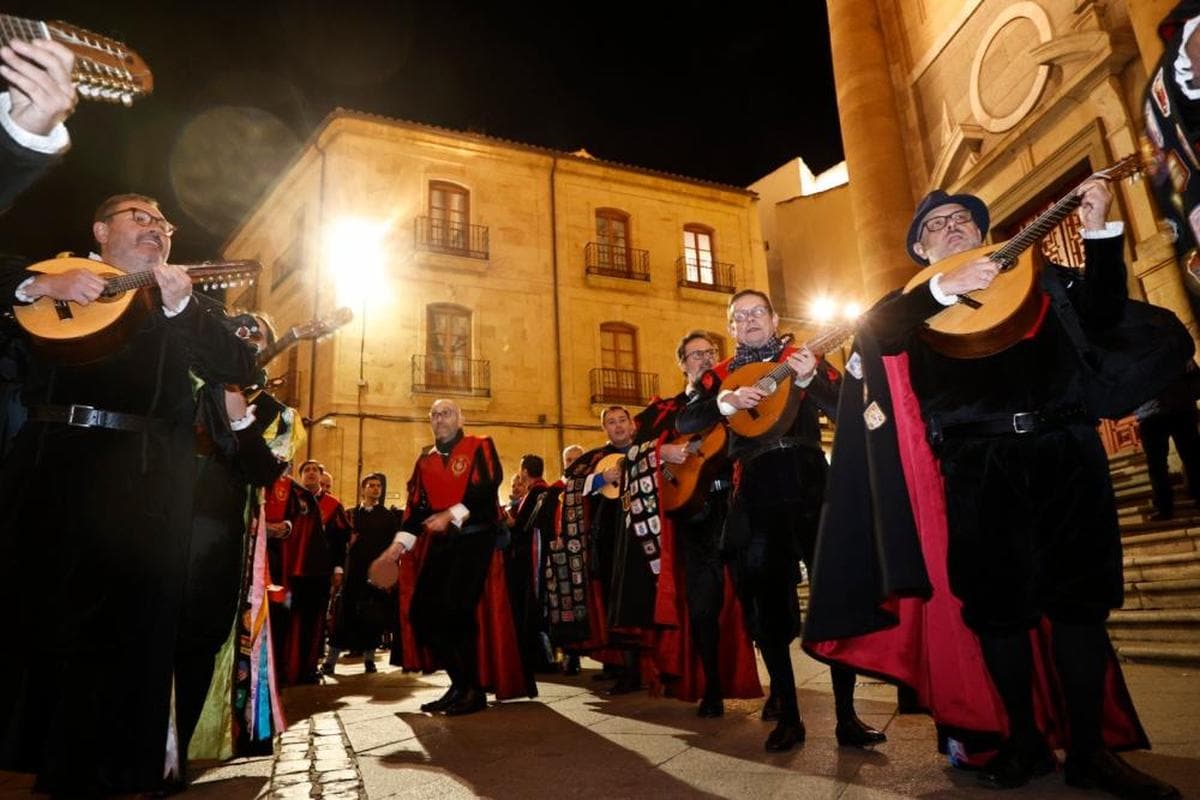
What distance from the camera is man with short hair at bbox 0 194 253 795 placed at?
2.44 m

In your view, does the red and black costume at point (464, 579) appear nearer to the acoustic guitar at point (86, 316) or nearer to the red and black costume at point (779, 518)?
the red and black costume at point (779, 518)

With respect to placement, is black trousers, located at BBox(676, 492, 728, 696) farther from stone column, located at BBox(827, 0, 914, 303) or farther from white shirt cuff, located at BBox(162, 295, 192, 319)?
stone column, located at BBox(827, 0, 914, 303)

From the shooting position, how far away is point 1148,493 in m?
7.24

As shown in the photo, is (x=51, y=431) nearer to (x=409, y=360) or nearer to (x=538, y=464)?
(x=538, y=464)

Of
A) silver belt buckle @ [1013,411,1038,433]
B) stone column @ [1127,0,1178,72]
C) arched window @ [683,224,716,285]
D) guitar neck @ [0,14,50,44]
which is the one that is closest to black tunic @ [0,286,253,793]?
guitar neck @ [0,14,50,44]

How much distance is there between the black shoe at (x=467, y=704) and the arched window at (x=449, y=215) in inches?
618

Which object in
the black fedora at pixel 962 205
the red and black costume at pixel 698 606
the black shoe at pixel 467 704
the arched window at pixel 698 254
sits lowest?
the black shoe at pixel 467 704

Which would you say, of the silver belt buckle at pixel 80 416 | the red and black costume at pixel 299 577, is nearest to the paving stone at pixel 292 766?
the silver belt buckle at pixel 80 416

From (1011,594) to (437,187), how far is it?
19.3m

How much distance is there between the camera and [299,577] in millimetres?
8062

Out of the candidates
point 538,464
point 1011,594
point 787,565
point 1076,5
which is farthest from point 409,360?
point 1011,594

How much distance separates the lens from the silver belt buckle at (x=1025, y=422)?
8.32ft

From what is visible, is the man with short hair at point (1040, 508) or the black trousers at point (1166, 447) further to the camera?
the black trousers at point (1166, 447)

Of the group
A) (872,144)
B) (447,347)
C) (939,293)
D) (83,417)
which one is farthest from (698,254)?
(83,417)
